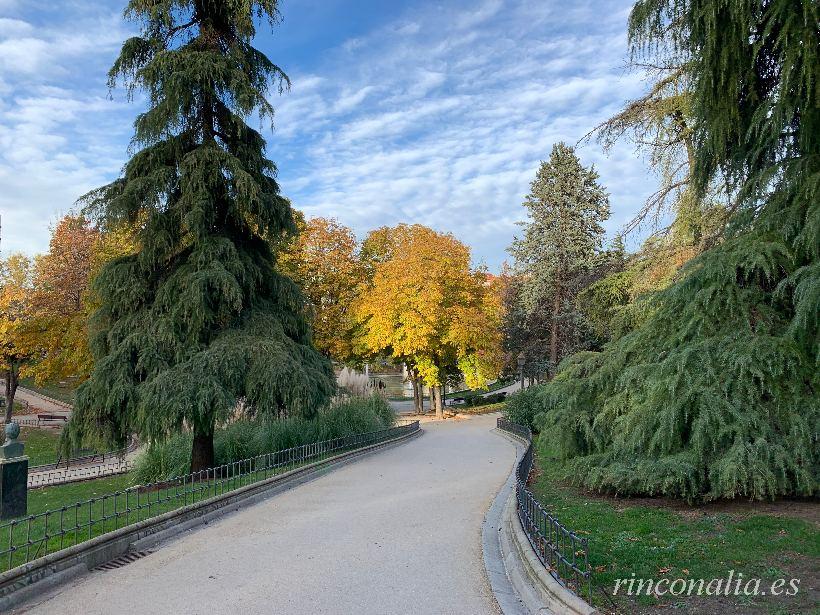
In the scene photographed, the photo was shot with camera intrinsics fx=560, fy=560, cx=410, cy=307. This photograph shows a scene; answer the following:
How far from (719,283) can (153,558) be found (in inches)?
321

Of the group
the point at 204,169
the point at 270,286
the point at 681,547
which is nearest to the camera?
the point at 681,547

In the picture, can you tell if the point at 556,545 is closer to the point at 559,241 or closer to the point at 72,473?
the point at 72,473

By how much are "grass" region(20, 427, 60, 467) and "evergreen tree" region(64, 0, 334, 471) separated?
9.35 meters

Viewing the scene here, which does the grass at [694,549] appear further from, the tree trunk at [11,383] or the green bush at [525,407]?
the tree trunk at [11,383]

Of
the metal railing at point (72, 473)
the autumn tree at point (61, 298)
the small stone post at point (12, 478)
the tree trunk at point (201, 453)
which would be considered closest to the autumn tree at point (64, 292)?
the autumn tree at point (61, 298)

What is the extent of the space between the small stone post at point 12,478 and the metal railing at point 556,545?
6.56 metres

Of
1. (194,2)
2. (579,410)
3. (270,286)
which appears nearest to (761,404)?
(579,410)

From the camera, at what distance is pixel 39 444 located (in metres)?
23.4

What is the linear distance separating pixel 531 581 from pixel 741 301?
4934mm

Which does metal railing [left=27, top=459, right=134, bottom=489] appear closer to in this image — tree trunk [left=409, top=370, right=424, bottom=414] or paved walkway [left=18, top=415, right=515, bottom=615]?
paved walkway [left=18, top=415, right=515, bottom=615]

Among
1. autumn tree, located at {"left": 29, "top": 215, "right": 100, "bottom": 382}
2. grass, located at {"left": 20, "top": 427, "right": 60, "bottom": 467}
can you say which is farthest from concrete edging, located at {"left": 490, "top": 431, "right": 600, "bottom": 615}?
autumn tree, located at {"left": 29, "top": 215, "right": 100, "bottom": 382}

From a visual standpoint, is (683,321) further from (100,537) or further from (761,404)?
(100,537)

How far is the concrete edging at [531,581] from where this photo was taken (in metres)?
4.60

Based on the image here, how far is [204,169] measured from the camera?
40.8 ft
